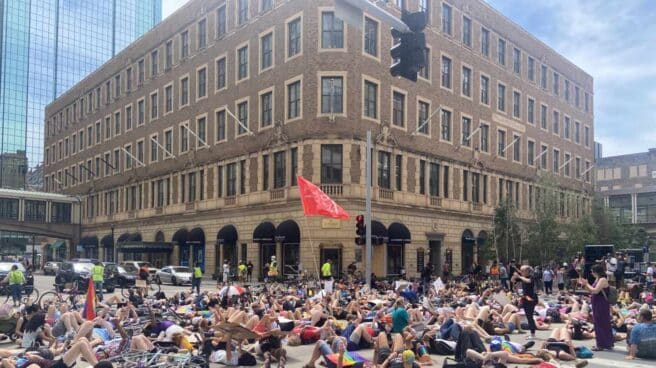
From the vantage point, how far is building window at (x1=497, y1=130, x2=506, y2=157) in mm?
51125

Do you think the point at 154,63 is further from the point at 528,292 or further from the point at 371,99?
the point at 528,292

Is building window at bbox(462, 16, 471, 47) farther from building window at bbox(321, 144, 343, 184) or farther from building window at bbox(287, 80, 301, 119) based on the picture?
building window at bbox(321, 144, 343, 184)

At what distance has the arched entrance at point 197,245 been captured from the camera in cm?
4712

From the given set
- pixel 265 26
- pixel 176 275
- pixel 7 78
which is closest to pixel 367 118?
pixel 265 26

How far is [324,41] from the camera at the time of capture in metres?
37.5

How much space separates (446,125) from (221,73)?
1794cm

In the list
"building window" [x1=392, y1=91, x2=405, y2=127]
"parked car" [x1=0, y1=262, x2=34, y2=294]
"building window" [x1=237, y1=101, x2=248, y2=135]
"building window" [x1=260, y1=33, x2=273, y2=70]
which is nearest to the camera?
"parked car" [x1=0, y1=262, x2=34, y2=294]

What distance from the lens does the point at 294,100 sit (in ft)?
128

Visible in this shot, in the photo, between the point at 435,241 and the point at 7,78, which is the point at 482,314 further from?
the point at 7,78

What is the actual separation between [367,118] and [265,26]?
34.0 ft

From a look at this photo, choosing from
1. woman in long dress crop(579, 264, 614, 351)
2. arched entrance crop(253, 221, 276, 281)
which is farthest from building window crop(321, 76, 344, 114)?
woman in long dress crop(579, 264, 614, 351)

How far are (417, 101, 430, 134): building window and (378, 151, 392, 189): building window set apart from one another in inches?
176

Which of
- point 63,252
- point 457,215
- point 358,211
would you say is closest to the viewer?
point 358,211

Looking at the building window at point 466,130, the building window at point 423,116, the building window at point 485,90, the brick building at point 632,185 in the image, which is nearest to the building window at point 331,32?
the building window at point 423,116
